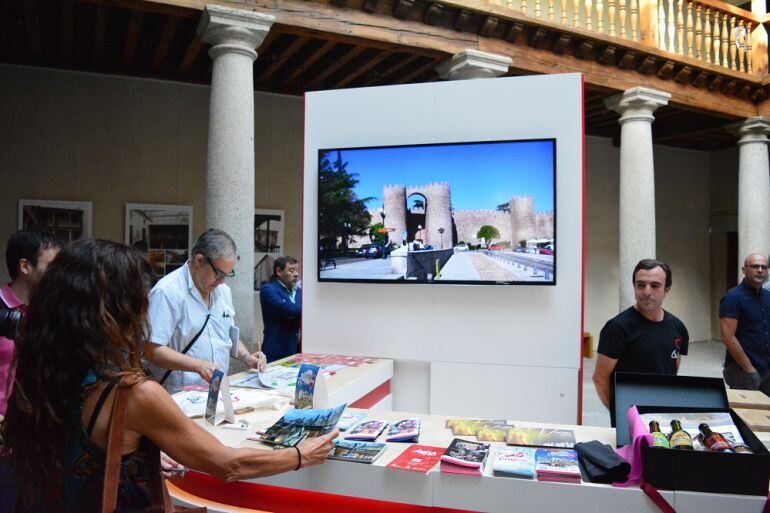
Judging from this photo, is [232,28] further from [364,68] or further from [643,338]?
[643,338]

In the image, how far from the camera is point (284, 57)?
293 inches

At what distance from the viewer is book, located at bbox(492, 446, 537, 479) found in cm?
203

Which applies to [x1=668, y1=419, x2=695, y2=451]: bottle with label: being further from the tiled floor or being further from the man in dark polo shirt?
the tiled floor

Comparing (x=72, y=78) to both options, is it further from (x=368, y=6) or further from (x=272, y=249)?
(x=368, y=6)

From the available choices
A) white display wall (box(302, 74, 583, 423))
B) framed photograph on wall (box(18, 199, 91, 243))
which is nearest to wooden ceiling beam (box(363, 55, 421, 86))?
white display wall (box(302, 74, 583, 423))

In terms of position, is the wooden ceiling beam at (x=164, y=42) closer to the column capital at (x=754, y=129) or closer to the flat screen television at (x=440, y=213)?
the flat screen television at (x=440, y=213)

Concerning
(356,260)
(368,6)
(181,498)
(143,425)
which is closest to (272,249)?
(368,6)

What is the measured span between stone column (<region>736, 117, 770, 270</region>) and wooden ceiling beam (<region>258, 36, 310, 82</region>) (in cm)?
731

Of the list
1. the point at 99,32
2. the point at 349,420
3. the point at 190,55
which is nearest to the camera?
the point at 349,420

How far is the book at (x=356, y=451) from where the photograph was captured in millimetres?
2173

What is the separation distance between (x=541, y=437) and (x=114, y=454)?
1.66m

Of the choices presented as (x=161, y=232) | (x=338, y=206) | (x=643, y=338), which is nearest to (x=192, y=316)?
(x=338, y=206)

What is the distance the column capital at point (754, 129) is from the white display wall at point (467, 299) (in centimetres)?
739

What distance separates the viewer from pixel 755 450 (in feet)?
6.37
